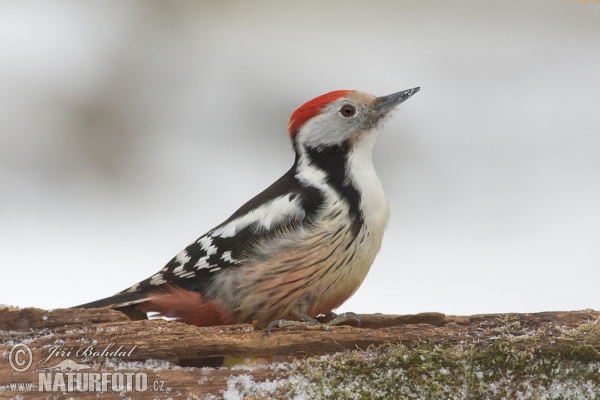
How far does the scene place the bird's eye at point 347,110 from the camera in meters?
3.41

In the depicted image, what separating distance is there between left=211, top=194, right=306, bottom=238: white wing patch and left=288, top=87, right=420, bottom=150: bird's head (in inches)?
15.1

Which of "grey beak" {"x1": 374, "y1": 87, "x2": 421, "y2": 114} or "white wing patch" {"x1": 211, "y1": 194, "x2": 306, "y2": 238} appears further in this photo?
"grey beak" {"x1": 374, "y1": 87, "x2": 421, "y2": 114}

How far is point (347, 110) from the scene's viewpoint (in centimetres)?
341

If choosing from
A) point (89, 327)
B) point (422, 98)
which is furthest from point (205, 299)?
point (422, 98)

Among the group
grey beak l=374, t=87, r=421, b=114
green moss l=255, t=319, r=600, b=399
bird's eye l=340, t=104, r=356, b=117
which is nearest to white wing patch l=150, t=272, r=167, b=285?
green moss l=255, t=319, r=600, b=399

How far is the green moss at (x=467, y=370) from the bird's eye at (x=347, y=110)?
1269mm

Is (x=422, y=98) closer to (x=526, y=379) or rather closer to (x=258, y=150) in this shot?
(x=258, y=150)

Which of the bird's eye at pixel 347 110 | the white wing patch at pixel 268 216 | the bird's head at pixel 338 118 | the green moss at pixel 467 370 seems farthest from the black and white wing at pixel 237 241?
the green moss at pixel 467 370

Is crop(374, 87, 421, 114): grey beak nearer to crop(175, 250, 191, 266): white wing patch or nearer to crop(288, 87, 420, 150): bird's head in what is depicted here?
crop(288, 87, 420, 150): bird's head

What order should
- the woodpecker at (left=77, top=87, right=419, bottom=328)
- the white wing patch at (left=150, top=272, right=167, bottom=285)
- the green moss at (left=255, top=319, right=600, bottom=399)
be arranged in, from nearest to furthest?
the green moss at (left=255, top=319, right=600, bottom=399) < the woodpecker at (left=77, top=87, right=419, bottom=328) < the white wing patch at (left=150, top=272, right=167, bottom=285)

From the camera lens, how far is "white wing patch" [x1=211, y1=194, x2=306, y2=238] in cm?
306

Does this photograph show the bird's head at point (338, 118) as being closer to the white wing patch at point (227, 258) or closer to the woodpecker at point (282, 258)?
the woodpecker at point (282, 258)

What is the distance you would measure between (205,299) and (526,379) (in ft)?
4.33

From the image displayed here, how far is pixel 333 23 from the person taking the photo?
6.66 meters
